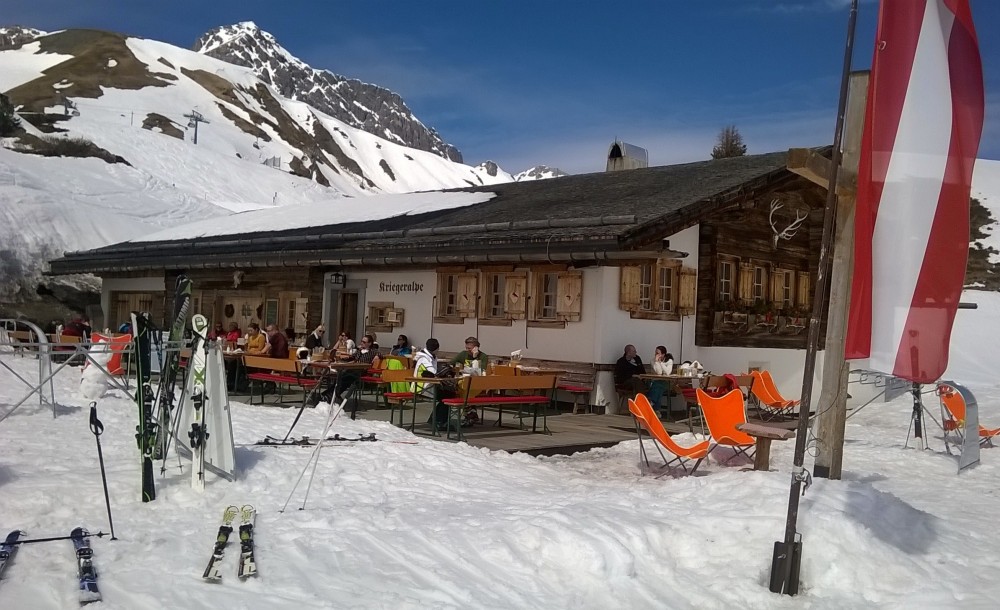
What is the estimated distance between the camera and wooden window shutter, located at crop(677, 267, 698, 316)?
1397 cm

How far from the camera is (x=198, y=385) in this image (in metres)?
6.48

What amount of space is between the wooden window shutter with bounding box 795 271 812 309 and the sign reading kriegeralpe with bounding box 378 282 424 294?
719cm

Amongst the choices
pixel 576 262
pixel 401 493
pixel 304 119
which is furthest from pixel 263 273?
pixel 304 119

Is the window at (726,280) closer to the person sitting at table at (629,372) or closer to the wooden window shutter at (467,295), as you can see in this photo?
the person sitting at table at (629,372)

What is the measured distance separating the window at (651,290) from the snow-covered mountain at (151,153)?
11917 mm

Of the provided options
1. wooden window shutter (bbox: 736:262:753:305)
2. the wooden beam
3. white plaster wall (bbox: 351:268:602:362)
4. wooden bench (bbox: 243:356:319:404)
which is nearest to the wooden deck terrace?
wooden bench (bbox: 243:356:319:404)

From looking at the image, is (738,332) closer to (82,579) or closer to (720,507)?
(720,507)

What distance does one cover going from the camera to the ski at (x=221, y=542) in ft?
14.9

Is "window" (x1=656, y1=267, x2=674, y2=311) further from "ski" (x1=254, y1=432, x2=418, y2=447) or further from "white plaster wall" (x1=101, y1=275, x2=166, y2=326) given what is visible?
"white plaster wall" (x1=101, y1=275, x2=166, y2=326)

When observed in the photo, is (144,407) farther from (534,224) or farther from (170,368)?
(534,224)

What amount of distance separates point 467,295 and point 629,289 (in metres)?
2.73

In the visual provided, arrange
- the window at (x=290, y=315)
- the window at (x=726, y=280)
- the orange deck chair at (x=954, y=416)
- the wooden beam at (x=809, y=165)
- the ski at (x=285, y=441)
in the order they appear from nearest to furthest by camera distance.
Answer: the wooden beam at (x=809, y=165) → the ski at (x=285, y=441) → the orange deck chair at (x=954, y=416) → the window at (x=726, y=280) → the window at (x=290, y=315)

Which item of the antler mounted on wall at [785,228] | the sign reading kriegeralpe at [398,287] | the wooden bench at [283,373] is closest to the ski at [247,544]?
the wooden bench at [283,373]

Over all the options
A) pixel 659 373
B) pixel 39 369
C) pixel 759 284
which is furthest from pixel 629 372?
pixel 39 369
